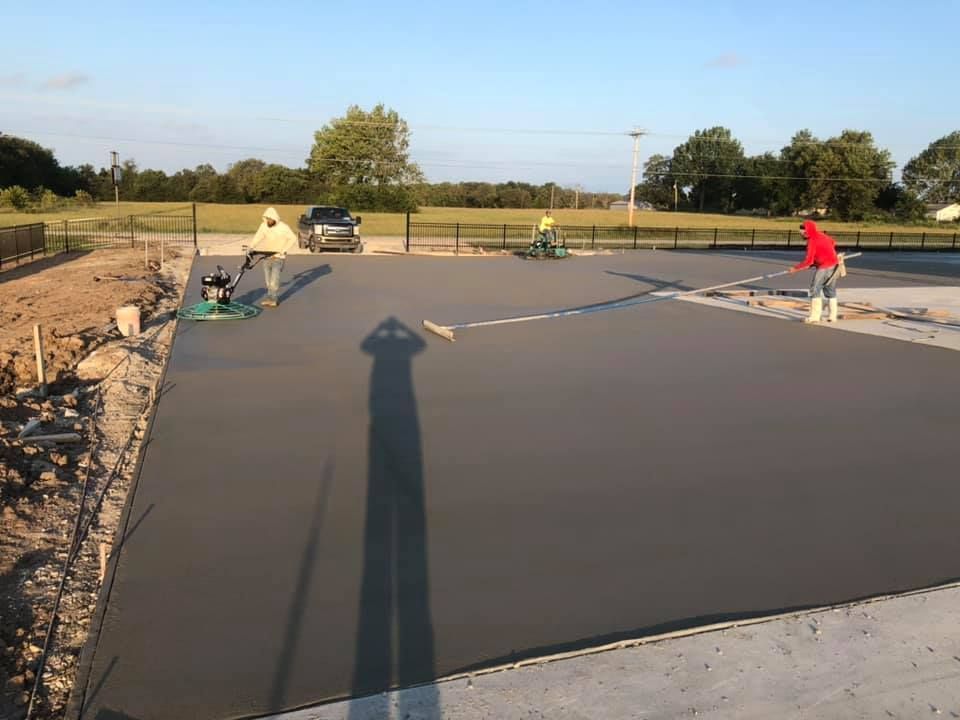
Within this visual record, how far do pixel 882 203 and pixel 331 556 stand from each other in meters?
107

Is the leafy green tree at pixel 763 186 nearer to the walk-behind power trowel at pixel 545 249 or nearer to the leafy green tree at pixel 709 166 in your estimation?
the leafy green tree at pixel 709 166

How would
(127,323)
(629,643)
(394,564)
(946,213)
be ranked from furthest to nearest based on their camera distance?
1. (946,213)
2. (127,323)
3. (394,564)
4. (629,643)

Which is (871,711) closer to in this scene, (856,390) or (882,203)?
(856,390)

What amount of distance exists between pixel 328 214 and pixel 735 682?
2895 cm

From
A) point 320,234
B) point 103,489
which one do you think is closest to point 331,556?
point 103,489

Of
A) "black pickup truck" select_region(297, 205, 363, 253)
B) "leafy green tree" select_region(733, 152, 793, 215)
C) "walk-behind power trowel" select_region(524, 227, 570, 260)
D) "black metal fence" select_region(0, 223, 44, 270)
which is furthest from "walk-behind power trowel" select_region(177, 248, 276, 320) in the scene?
"leafy green tree" select_region(733, 152, 793, 215)

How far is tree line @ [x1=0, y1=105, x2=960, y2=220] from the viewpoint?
80.0 metres

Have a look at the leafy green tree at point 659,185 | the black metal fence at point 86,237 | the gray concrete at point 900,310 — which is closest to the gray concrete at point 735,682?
the gray concrete at point 900,310

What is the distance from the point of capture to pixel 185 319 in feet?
41.8

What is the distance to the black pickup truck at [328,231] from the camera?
96.1ft

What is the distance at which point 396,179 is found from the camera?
305 feet

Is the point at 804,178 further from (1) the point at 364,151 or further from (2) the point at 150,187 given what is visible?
(2) the point at 150,187

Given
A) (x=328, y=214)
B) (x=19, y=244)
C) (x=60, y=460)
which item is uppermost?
→ (x=328, y=214)

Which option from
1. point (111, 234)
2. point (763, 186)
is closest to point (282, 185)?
point (111, 234)
